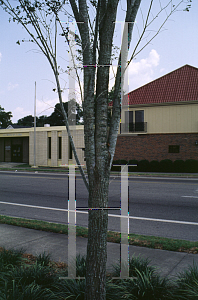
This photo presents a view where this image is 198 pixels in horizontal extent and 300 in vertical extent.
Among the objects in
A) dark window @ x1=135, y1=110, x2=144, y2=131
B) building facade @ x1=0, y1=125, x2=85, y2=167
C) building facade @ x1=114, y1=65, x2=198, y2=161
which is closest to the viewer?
building facade @ x1=114, y1=65, x2=198, y2=161

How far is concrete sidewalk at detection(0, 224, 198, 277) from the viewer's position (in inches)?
164

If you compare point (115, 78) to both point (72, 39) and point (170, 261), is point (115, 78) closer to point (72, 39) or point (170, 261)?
point (72, 39)

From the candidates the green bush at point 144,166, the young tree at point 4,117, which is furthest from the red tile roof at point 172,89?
the young tree at point 4,117

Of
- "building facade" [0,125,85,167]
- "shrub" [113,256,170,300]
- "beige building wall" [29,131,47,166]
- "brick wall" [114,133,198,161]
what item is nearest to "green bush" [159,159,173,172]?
"brick wall" [114,133,198,161]

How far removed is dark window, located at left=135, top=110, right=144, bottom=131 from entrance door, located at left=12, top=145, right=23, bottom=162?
18.3m

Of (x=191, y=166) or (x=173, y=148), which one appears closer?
(x=191, y=166)

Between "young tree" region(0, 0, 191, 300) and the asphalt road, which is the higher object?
"young tree" region(0, 0, 191, 300)

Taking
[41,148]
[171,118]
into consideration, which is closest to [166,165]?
[171,118]

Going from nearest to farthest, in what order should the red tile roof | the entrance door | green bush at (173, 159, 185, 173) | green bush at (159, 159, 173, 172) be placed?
green bush at (173, 159, 185, 173) → green bush at (159, 159, 173, 172) → the red tile roof → the entrance door

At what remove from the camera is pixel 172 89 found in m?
26.3

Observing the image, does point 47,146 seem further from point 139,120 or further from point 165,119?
point 165,119

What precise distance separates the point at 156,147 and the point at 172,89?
571cm

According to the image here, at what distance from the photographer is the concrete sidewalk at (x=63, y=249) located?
4176mm

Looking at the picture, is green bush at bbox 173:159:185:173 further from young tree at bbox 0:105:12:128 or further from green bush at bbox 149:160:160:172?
young tree at bbox 0:105:12:128
